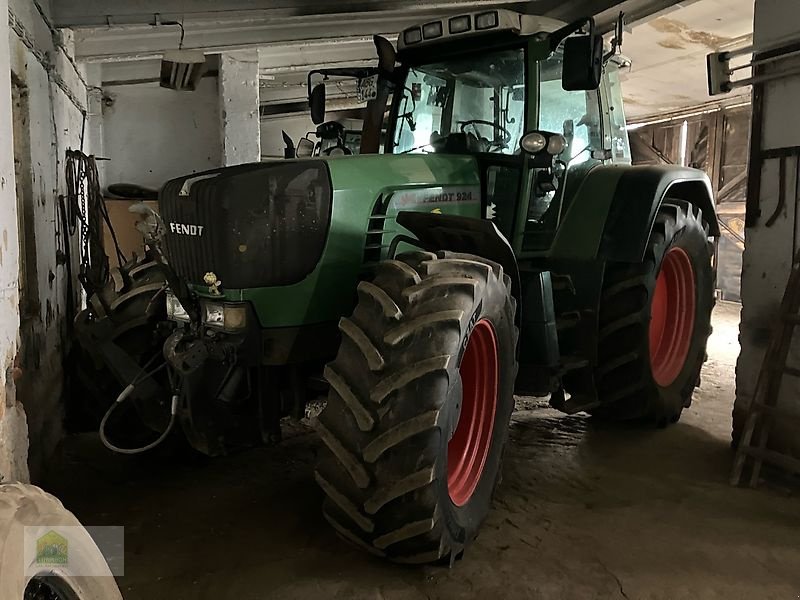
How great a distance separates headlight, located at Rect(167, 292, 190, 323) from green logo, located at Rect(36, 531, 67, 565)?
1.31 meters

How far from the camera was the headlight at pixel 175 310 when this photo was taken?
9.59ft

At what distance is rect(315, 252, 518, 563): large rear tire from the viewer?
222 centimetres

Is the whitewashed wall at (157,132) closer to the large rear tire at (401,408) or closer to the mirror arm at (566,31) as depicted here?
the mirror arm at (566,31)

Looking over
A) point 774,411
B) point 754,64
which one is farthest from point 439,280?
point 754,64

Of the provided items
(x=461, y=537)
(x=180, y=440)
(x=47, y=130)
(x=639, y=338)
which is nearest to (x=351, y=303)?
(x=461, y=537)

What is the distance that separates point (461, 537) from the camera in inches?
99.7

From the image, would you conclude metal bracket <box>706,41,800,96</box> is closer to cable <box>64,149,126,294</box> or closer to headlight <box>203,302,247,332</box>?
headlight <box>203,302,247,332</box>

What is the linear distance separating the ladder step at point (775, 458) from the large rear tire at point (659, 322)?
2.17ft

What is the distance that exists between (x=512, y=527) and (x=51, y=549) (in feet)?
6.02

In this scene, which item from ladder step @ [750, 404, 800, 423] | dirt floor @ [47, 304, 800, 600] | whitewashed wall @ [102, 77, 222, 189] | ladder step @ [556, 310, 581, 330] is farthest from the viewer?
whitewashed wall @ [102, 77, 222, 189]

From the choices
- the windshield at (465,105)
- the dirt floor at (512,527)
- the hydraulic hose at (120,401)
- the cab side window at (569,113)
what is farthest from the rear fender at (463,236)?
the hydraulic hose at (120,401)

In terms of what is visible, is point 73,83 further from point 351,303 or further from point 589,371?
point 589,371

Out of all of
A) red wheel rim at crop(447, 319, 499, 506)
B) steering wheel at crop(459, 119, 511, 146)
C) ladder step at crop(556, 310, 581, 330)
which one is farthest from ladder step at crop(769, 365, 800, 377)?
steering wheel at crop(459, 119, 511, 146)

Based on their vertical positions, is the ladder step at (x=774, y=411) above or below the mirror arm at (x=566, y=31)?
below
